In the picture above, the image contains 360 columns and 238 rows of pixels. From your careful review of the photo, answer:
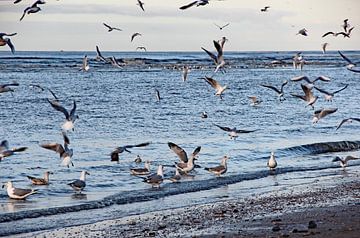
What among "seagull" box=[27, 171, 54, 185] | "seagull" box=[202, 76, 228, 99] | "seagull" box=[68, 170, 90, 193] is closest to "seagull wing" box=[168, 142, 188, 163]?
"seagull" box=[202, 76, 228, 99]

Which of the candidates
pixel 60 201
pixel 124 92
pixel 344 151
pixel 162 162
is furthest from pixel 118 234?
pixel 124 92

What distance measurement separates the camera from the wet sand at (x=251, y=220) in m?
Result: 8.56

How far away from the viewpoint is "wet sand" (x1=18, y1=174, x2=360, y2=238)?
337 inches

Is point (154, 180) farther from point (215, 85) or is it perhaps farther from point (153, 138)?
point (153, 138)

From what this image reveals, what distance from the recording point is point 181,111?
24.7 metres

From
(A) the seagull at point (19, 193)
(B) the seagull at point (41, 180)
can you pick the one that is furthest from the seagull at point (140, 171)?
(A) the seagull at point (19, 193)

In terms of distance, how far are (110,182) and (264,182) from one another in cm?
263

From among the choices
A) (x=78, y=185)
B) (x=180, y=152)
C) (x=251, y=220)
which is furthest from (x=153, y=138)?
(x=251, y=220)

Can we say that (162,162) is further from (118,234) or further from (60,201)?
(118,234)

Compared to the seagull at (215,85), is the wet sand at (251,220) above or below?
below

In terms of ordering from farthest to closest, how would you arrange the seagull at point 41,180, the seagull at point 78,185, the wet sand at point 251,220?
the seagull at point 41,180 < the seagull at point 78,185 < the wet sand at point 251,220

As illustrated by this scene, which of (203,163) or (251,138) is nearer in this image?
(203,163)

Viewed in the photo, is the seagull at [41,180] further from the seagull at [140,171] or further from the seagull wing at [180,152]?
the seagull wing at [180,152]

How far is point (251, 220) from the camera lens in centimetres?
944
